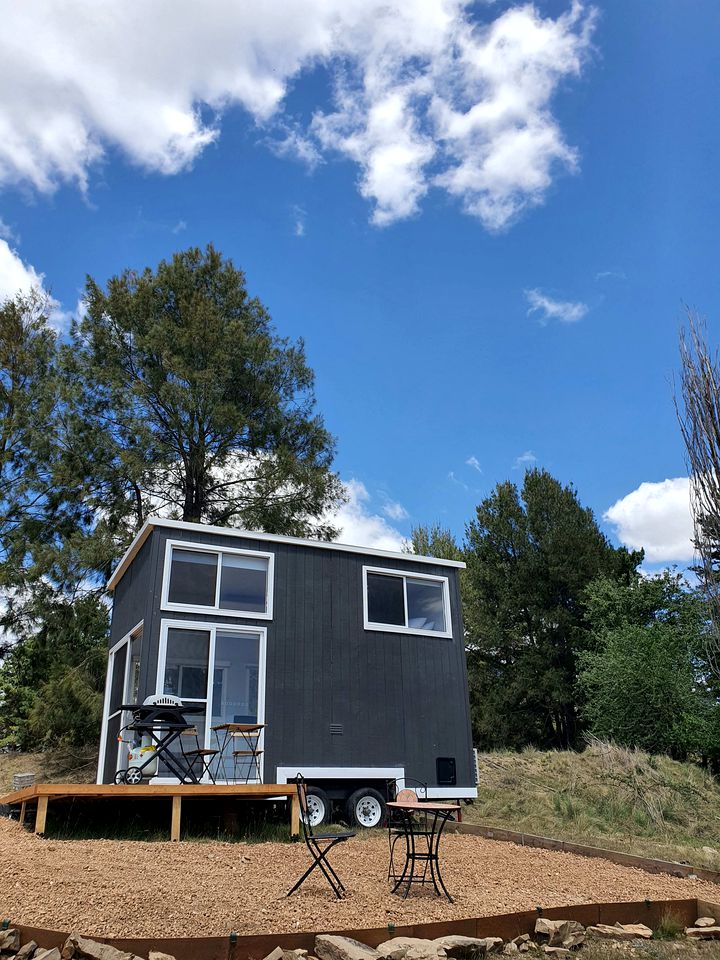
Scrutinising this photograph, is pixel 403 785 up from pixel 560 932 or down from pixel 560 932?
up

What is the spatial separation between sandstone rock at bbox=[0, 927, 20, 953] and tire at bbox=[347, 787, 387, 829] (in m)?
5.89

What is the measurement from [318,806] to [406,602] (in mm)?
3100

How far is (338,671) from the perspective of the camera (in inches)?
394

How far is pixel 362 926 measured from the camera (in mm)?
4398

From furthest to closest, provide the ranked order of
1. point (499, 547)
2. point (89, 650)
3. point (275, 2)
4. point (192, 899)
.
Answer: point (499, 547) < point (89, 650) < point (275, 2) < point (192, 899)

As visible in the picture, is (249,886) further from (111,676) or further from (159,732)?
(111,676)

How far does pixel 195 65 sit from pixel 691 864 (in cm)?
1182

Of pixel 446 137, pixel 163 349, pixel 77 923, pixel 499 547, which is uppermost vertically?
pixel 446 137

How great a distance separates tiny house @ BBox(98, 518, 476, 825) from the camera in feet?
29.9

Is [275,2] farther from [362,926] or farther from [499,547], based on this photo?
[499,547]

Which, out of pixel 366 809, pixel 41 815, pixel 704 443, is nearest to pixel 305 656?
pixel 366 809

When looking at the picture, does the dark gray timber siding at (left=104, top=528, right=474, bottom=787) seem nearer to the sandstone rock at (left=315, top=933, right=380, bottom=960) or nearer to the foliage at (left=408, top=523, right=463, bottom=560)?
the sandstone rock at (left=315, top=933, right=380, bottom=960)

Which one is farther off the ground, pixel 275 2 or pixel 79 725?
pixel 275 2

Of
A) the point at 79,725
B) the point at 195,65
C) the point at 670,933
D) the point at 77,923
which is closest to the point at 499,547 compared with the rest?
the point at 79,725
